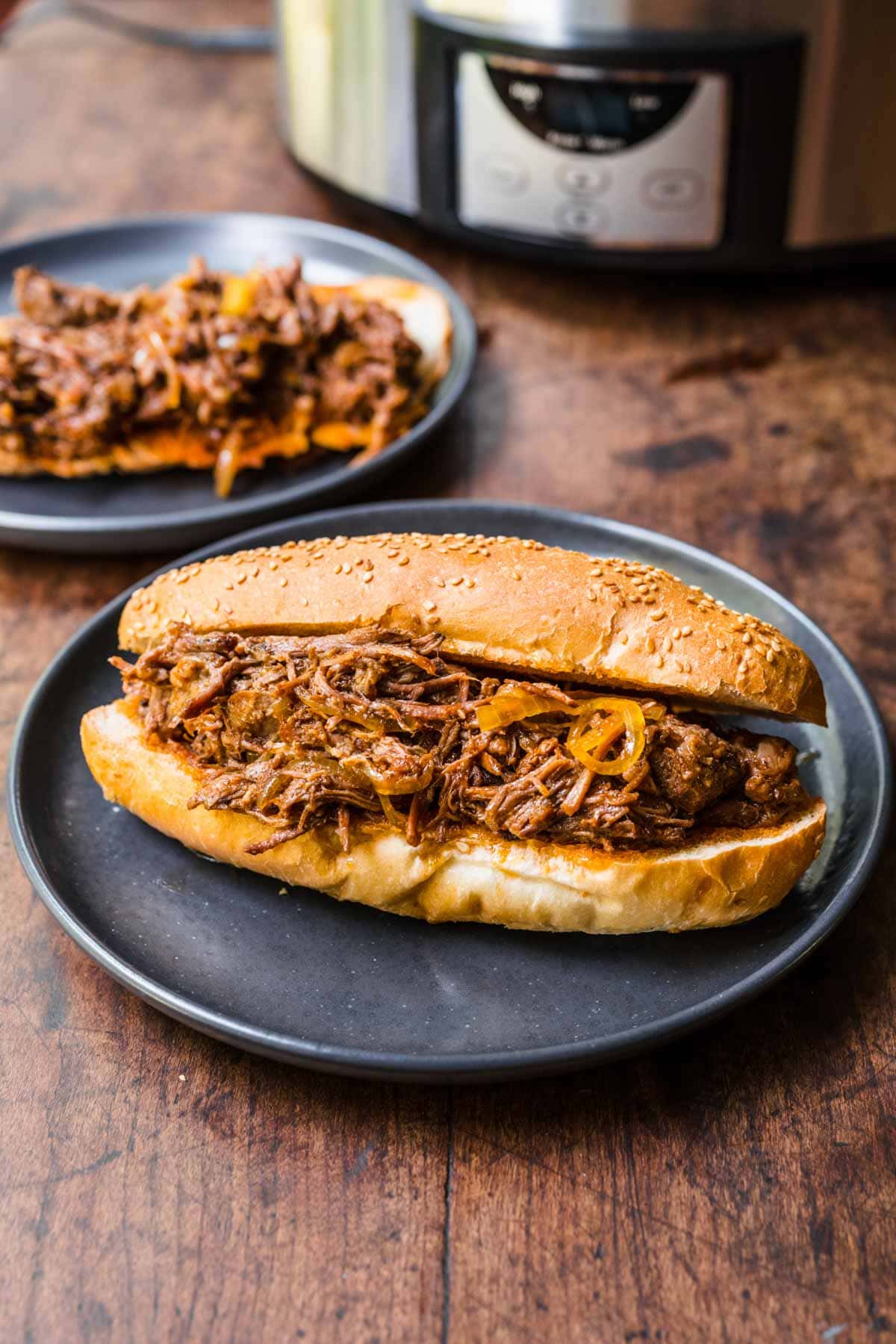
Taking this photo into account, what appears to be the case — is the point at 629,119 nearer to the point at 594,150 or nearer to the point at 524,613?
the point at 594,150

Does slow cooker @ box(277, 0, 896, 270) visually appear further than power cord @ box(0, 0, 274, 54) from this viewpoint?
No

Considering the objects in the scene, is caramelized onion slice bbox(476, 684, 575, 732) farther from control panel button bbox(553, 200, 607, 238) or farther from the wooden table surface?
control panel button bbox(553, 200, 607, 238)

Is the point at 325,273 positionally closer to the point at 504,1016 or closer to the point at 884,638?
the point at 884,638

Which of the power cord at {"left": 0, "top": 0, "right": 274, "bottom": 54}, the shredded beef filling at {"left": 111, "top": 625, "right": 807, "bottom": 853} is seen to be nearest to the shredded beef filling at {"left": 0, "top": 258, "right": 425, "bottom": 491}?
the shredded beef filling at {"left": 111, "top": 625, "right": 807, "bottom": 853}

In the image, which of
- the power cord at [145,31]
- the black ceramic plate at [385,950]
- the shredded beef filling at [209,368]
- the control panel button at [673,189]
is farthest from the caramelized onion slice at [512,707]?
the power cord at [145,31]

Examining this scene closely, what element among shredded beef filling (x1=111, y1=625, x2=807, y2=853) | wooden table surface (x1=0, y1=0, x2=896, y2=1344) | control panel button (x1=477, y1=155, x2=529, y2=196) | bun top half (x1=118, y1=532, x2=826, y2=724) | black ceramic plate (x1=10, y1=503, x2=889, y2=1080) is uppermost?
control panel button (x1=477, y1=155, x2=529, y2=196)

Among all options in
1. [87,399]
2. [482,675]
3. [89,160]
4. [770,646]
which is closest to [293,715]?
[482,675]

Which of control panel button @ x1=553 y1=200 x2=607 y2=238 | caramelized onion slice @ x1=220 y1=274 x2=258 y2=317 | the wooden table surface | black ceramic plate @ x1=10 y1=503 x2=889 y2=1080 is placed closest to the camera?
the wooden table surface
